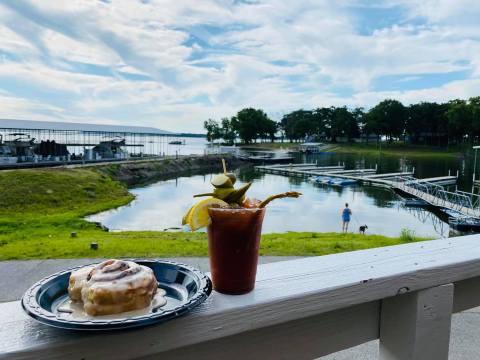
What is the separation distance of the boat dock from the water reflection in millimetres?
1239

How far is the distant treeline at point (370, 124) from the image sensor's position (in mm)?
62875

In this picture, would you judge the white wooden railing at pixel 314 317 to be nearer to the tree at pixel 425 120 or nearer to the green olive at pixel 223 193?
the green olive at pixel 223 193

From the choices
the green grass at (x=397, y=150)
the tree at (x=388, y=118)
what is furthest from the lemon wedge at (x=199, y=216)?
the tree at (x=388, y=118)

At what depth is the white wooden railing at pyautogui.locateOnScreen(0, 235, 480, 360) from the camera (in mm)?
725

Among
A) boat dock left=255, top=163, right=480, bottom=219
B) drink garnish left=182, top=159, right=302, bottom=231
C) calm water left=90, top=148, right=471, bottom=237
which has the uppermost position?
drink garnish left=182, top=159, right=302, bottom=231

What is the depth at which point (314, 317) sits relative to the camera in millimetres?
981

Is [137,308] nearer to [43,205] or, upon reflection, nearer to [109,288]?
[109,288]

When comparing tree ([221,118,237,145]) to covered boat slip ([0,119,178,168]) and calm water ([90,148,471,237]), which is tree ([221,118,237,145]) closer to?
covered boat slip ([0,119,178,168])

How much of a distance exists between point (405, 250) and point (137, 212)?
19756 millimetres

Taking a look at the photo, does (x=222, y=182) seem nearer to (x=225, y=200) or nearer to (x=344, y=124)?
(x=225, y=200)

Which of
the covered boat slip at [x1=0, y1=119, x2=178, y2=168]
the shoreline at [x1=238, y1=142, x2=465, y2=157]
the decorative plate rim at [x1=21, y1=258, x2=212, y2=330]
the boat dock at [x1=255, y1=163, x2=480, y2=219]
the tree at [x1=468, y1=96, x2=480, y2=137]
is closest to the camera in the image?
the decorative plate rim at [x1=21, y1=258, x2=212, y2=330]

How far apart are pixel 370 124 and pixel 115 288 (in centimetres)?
7738

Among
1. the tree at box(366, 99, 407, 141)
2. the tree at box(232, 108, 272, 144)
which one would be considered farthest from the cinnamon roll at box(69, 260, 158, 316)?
the tree at box(232, 108, 272, 144)

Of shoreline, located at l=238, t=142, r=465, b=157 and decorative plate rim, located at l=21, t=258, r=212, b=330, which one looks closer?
decorative plate rim, located at l=21, t=258, r=212, b=330
